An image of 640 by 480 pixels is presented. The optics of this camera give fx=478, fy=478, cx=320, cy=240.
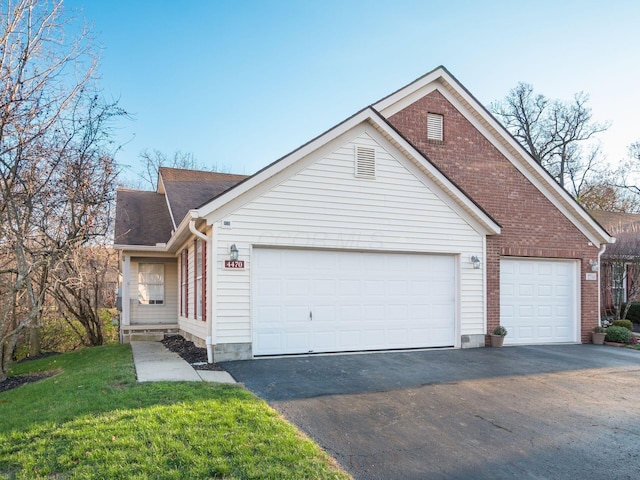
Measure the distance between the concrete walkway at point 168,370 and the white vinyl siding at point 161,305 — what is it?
179 inches

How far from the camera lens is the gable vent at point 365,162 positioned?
1088cm

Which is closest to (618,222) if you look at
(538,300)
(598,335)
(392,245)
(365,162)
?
(598,335)

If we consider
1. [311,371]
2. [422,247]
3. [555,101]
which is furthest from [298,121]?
[555,101]

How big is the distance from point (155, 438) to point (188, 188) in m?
13.4

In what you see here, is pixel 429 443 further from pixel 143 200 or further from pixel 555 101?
pixel 555 101

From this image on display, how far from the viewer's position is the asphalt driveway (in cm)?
454

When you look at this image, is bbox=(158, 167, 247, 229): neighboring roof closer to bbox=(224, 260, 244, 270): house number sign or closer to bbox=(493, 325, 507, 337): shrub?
bbox=(224, 260, 244, 270): house number sign

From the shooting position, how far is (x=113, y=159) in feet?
40.5

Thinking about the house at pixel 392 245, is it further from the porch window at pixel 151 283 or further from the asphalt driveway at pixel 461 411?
the asphalt driveway at pixel 461 411

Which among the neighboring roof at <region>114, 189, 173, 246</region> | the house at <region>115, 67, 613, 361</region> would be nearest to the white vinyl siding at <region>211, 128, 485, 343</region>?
the house at <region>115, 67, 613, 361</region>

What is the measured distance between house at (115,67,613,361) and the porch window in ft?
2.38

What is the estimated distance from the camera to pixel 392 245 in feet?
36.2

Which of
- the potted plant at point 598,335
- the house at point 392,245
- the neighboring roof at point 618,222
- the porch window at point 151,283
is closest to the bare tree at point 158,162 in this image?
the porch window at point 151,283

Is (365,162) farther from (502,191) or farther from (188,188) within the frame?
(188,188)
